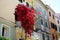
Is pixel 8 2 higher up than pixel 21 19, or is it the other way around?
pixel 8 2

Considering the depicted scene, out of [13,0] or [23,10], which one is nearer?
[23,10]

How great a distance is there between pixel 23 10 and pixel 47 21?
1773cm

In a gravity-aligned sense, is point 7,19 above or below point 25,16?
below

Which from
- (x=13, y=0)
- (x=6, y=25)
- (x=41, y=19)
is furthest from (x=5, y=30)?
(x=41, y=19)

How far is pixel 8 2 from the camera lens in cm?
1881

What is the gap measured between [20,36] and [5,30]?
2.98 metres

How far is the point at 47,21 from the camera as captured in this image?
116 feet

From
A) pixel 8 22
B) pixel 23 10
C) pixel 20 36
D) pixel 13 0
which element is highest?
pixel 13 0

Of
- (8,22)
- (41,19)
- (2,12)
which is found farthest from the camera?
(41,19)

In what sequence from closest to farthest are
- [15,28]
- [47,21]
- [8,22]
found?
[8,22]
[15,28]
[47,21]

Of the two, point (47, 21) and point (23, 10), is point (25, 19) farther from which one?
point (47, 21)

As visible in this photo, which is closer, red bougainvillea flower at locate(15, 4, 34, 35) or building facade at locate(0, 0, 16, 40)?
building facade at locate(0, 0, 16, 40)

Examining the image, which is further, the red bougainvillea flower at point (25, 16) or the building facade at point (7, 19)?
the red bougainvillea flower at point (25, 16)

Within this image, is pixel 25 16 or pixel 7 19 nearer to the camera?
pixel 25 16
